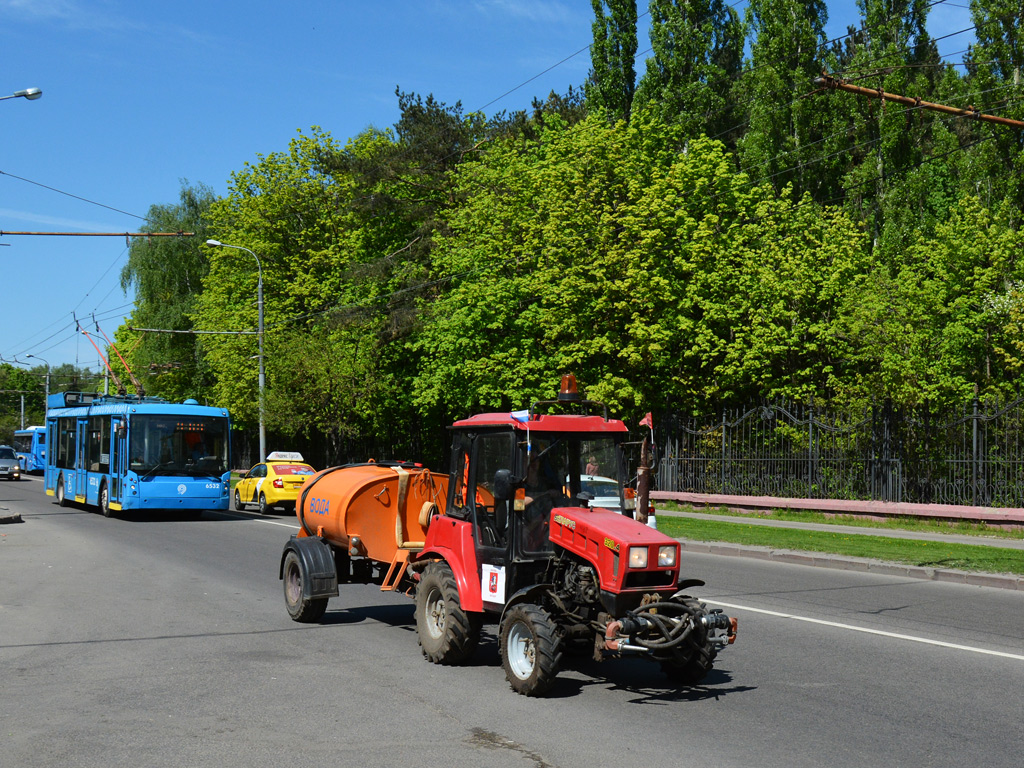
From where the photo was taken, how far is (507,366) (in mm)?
33656

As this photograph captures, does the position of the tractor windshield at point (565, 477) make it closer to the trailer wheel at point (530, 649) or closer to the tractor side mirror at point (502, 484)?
the tractor side mirror at point (502, 484)

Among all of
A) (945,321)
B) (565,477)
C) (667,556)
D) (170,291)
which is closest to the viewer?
(667,556)

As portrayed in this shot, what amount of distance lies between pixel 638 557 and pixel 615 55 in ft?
152

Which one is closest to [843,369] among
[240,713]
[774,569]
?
[774,569]

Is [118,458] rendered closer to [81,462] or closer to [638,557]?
[81,462]

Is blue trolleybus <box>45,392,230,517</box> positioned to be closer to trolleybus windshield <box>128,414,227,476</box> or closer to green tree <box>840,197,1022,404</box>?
trolleybus windshield <box>128,414,227,476</box>

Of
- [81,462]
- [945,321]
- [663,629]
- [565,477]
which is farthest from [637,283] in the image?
[663,629]

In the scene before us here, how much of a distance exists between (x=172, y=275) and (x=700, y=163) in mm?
38630

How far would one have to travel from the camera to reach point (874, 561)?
1569 centimetres

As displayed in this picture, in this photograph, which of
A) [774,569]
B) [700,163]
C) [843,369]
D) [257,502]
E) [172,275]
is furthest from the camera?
[172,275]

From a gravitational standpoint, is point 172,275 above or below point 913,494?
above

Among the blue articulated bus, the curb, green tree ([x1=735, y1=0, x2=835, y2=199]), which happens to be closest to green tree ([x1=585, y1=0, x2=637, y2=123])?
green tree ([x1=735, y1=0, x2=835, y2=199])

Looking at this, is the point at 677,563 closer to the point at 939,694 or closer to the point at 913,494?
the point at 939,694

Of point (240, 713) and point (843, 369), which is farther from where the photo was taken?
point (843, 369)
